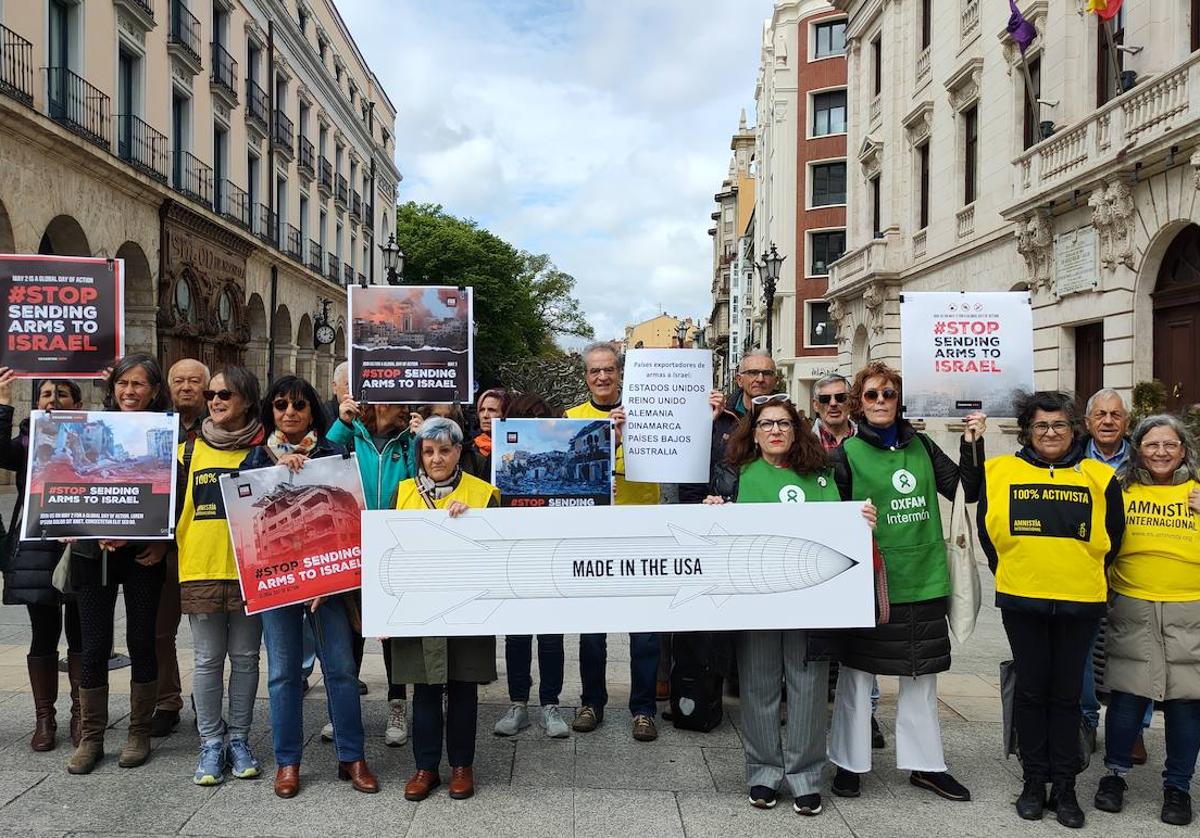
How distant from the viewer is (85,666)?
4.55 m

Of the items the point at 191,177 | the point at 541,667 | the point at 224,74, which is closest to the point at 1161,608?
the point at 541,667

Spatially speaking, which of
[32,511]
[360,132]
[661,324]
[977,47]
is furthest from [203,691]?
[661,324]

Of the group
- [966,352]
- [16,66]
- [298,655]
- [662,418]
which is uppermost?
[16,66]

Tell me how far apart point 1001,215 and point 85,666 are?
18147mm

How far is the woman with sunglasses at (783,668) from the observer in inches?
167

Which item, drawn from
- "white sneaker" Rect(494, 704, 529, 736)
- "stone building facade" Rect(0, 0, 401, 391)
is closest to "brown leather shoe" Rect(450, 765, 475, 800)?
"white sneaker" Rect(494, 704, 529, 736)

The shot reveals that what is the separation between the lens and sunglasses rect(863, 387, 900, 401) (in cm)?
441

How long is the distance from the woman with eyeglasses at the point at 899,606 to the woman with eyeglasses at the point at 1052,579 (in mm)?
297

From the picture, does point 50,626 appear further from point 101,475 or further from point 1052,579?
point 1052,579

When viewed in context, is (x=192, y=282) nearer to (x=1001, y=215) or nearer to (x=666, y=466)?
(x=1001, y=215)

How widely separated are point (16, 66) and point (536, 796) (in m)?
17.0

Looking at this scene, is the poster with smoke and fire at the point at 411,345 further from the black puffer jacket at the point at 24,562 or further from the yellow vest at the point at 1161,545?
the yellow vest at the point at 1161,545

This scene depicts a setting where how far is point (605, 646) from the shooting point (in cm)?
529

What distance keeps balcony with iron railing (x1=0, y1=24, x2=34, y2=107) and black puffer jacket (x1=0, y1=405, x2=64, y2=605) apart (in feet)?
43.2
